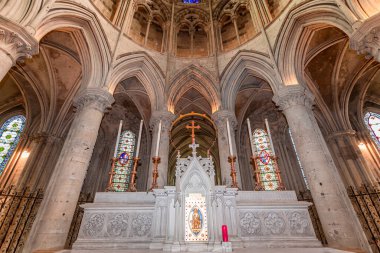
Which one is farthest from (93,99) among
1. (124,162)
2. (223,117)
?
(223,117)

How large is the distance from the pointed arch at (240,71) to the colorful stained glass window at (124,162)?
20.7ft

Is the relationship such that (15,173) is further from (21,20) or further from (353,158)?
(353,158)

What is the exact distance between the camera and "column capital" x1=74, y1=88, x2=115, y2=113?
7512 mm

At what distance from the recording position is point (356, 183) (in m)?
9.96

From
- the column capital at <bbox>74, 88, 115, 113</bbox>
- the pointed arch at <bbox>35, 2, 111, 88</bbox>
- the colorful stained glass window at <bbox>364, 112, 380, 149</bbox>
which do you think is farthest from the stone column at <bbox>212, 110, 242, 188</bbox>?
the colorful stained glass window at <bbox>364, 112, 380, 149</bbox>

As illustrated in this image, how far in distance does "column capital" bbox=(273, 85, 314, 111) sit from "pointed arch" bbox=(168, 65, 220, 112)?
10.4 feet

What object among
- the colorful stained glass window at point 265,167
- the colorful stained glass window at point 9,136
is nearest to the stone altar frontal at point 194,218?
the colorful stained glass window at point 265,167

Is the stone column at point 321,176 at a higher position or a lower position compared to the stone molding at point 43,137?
lower

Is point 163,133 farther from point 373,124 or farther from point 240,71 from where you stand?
point 373,124

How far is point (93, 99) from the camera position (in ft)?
24.8

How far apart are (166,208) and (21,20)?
20.1 ft

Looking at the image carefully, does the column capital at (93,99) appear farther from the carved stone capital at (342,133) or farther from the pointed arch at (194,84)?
the carved stone capital at (342,133)

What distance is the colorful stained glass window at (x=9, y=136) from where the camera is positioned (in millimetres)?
11273

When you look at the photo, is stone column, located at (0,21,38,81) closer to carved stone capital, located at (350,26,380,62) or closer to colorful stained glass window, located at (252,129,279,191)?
carved stone capital, located at (350,26,380,62)
